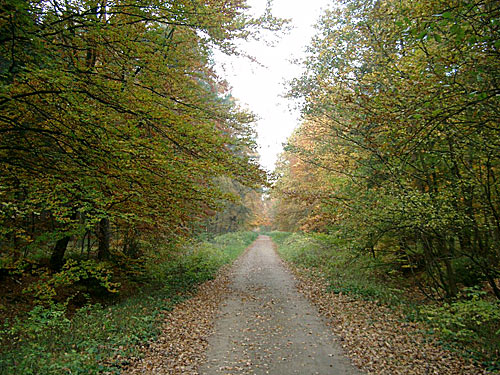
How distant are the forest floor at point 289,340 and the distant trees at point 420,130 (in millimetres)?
1932

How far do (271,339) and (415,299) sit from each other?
5.06 metres

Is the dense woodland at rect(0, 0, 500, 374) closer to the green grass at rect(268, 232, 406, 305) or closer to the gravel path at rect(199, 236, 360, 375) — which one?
the green grass at rect(268, 232, 406, 305)

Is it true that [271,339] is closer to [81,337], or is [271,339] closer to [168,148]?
[81,337]

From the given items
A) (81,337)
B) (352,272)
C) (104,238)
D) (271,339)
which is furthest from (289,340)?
(352,272)

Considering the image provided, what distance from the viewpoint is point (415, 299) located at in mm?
9094

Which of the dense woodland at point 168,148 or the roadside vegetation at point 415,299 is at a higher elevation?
the dense woodland at point 168,148

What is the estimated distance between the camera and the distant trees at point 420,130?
4.67 m

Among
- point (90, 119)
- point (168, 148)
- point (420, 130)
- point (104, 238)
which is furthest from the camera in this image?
point (104, 238)

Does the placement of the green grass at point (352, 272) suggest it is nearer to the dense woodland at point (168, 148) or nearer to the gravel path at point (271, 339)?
the dense woodland at point (168, 148)

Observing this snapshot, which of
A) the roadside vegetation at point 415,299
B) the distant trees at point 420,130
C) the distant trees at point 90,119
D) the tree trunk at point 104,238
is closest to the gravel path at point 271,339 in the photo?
the roadside vegetation at point 415,299

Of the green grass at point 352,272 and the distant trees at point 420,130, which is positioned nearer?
the distant trees at point 420,130

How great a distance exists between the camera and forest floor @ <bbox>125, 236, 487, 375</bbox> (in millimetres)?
5215

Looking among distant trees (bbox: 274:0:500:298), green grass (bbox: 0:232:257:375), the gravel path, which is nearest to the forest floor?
the gravel path

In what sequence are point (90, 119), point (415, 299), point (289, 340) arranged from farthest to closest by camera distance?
point (415, 299), point (289, 340), point (90, 119)
